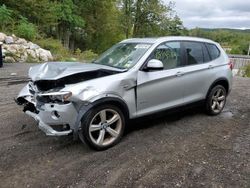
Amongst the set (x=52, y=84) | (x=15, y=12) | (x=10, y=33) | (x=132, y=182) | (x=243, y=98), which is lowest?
(x=132, y=182)

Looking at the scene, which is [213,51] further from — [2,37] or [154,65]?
[2,37]

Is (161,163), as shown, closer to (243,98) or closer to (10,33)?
(243,98)

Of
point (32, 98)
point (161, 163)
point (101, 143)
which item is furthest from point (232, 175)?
point (32, 98)

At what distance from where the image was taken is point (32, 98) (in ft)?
13.4

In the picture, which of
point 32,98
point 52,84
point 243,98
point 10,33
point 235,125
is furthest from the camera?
point 10,33

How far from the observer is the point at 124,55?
4609 mm

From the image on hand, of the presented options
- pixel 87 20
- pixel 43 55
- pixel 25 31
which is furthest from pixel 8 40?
pixel 87 20

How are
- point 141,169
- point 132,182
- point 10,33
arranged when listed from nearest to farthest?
point 132,182 < point 141,169 < point 10,33

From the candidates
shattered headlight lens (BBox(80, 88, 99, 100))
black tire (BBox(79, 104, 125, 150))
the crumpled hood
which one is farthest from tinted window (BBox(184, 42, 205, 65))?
shattered headlight lens (BBox(80, 88, 99, 100))

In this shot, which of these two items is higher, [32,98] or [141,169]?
[32,98]

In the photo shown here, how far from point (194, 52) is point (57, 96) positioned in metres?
2.78

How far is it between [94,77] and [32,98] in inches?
39.7

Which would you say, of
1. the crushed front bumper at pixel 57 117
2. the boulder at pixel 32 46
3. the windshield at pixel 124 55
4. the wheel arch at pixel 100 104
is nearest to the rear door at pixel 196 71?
the windshield at pixel 124 55

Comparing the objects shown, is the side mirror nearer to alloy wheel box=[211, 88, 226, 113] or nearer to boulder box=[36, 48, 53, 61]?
alloy wheel box=[211, 88, 226, 113]
